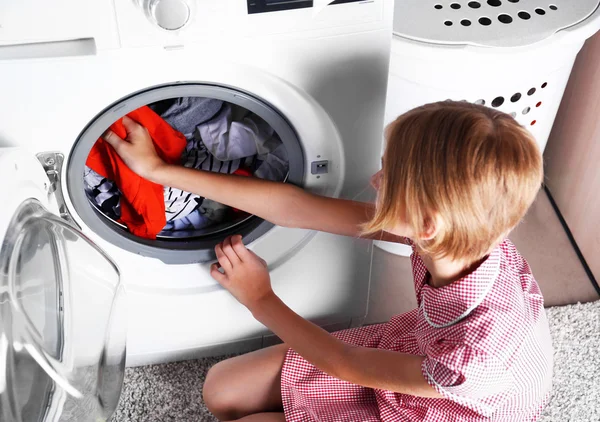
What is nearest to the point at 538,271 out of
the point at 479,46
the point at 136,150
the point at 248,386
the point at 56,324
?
the point at 479,46

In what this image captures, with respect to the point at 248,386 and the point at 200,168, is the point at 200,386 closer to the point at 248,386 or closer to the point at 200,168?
the point at 248,386

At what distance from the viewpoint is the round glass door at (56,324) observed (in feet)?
2.81

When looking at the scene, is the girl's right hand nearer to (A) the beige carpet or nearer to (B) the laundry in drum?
(B) the laundry in drum

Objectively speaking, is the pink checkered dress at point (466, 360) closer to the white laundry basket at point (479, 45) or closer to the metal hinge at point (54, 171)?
the white laundry basket at point (479, 45)

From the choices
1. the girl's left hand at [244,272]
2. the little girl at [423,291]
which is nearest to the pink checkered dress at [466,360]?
the little girl at [423,291]

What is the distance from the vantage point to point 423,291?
1.01 metres

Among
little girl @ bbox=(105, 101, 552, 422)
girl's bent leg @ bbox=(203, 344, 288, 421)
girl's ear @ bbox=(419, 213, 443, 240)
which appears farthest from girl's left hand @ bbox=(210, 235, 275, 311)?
girl's ear @ bbox=(419, 213, 443, 240)

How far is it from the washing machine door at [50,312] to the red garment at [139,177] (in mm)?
153

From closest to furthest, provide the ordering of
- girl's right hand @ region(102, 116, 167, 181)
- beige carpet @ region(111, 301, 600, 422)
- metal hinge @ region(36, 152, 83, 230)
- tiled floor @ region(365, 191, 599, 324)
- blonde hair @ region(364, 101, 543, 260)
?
blonde hair @ region(364, 101, 543, 260) → metal hinge @ region(36, 152, 83, 230) → girl's right hand @ region(102, 116, 167, 181) → beige carpet @ region(111, 301, 600, 422) → tiled floor @ region(365, 191, 599, 324)

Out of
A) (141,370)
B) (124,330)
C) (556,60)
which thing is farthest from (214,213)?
(556,60)

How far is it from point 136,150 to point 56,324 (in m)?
0.30

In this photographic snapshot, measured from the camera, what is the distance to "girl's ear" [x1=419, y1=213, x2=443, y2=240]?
844 mm

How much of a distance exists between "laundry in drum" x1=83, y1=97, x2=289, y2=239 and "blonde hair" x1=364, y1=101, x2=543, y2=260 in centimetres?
37

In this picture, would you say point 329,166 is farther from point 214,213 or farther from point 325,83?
point 214,213
